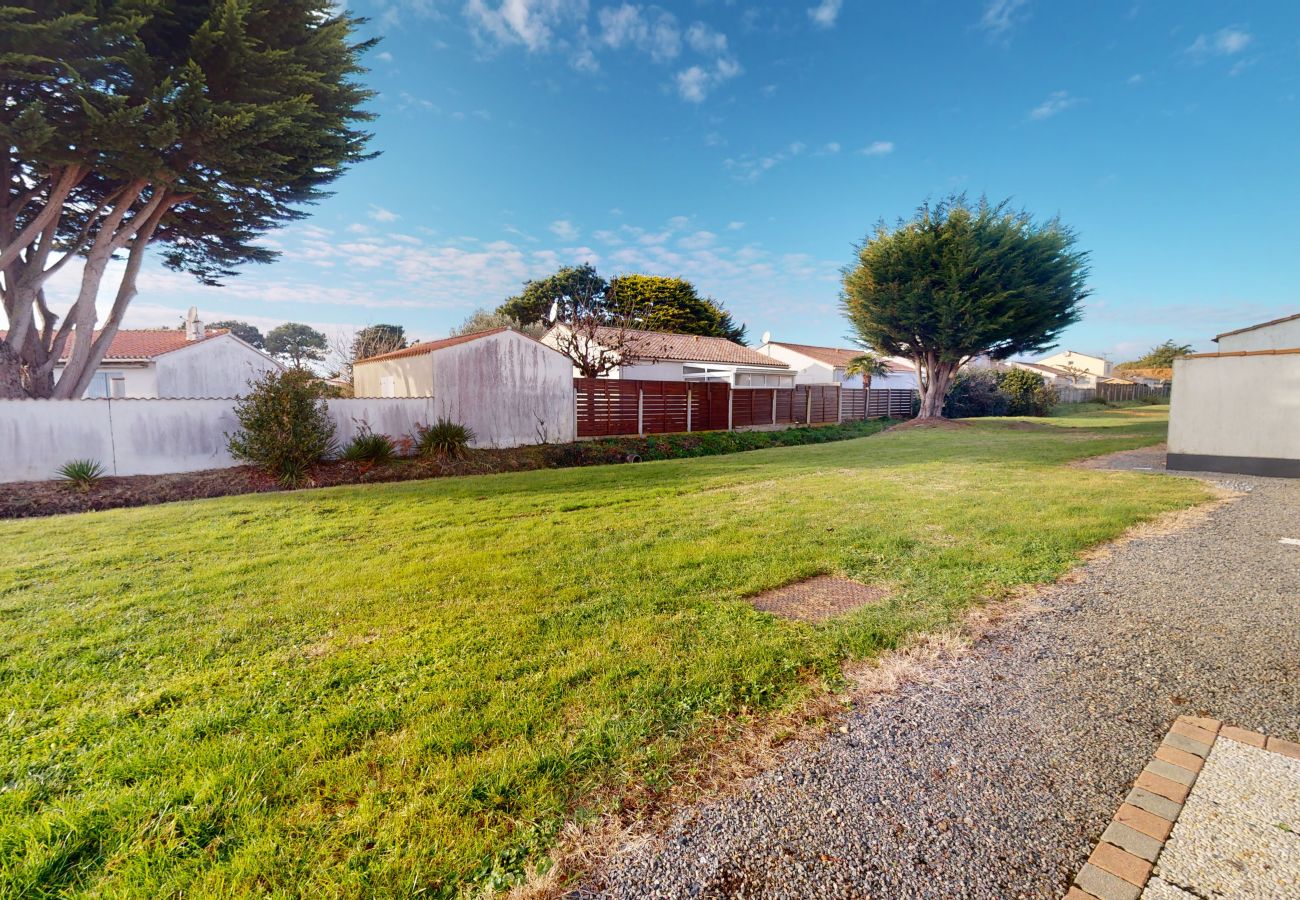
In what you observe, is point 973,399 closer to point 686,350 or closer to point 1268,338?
point 686,350

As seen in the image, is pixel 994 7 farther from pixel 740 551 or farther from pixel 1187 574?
pixel 740 551

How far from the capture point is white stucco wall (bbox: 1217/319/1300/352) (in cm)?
1177

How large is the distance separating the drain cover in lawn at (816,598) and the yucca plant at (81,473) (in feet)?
37.3

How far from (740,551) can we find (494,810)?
3309 mm

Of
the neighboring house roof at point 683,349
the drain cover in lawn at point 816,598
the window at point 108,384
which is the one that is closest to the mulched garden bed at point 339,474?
the neighboring house roof at point 683,349

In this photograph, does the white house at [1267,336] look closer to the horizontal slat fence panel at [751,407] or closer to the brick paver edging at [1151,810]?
the horizontal slat fence panel at [751,407]

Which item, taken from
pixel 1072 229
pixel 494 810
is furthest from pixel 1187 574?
pixel 1072 229

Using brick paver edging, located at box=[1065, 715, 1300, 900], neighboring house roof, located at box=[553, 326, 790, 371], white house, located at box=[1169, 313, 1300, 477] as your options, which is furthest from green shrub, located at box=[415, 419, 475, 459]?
white house, located at box=[1169, 313, 1300, 477]

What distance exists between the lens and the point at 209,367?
22.1m

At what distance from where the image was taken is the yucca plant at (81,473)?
875cm

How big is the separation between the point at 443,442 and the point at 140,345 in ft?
66.1

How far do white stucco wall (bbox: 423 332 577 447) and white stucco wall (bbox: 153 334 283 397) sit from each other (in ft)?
40.8

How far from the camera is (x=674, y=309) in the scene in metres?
37.5

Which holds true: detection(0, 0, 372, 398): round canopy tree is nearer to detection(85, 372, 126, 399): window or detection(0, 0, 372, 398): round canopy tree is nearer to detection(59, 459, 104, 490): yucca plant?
detection(59, 459, 104, 490): yucca plant
